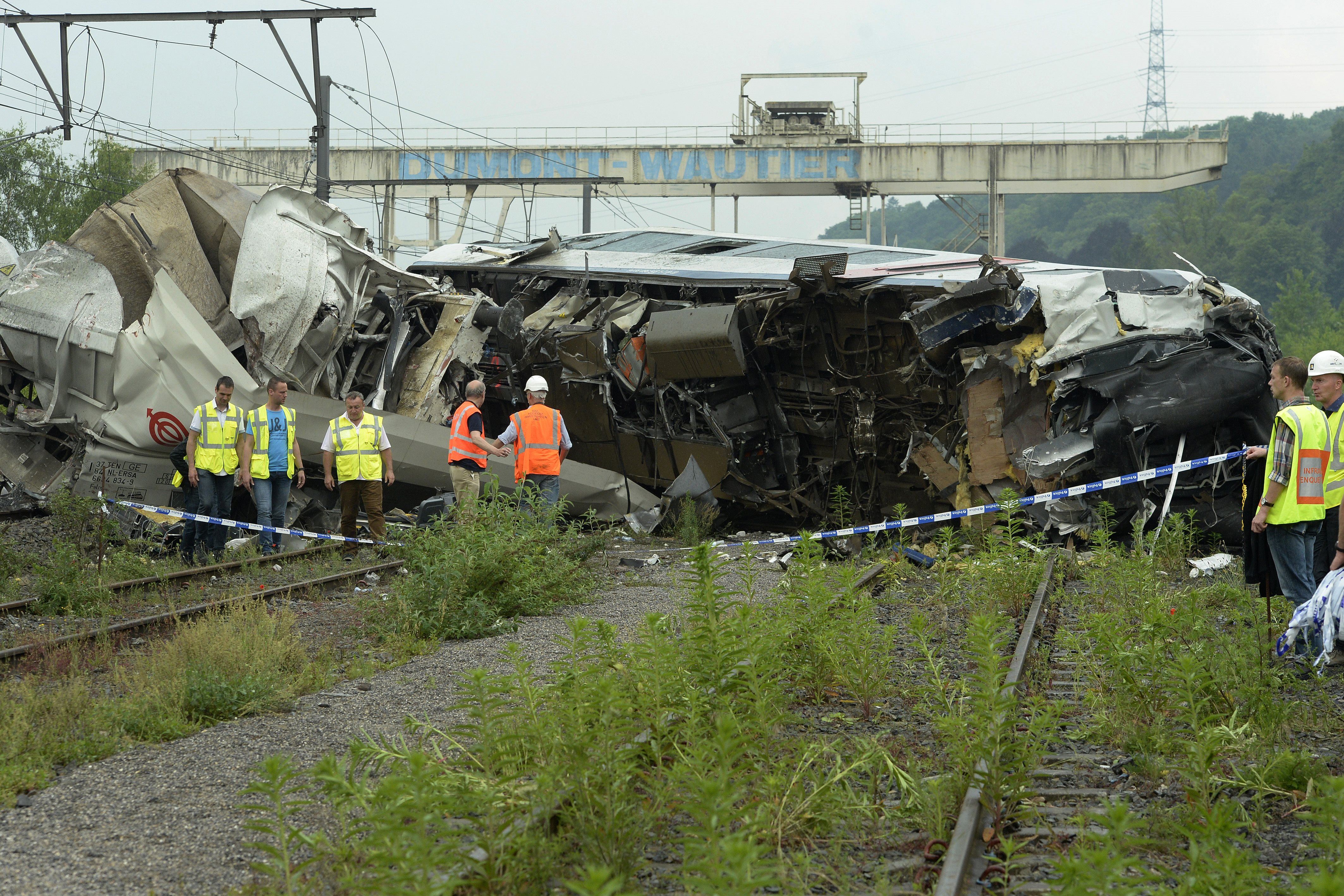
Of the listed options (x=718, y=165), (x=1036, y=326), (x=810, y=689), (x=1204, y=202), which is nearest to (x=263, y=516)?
(x=810, y=689)

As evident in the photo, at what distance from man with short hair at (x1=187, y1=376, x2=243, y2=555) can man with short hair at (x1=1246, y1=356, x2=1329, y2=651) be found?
8792 mm

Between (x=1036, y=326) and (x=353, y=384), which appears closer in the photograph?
(x=1036, y=326)

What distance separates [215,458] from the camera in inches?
436

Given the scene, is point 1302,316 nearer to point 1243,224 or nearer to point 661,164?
point 1243,224

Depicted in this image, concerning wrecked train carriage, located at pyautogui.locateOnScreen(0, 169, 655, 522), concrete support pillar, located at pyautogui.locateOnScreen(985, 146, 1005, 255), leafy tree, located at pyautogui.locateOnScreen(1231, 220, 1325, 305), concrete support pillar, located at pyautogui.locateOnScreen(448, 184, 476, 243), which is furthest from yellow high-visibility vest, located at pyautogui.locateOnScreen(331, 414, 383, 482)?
leafy tree, located at pyautogui.locateOnScreen(1231, 220, 1325, 305)

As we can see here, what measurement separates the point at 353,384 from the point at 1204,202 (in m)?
81.7

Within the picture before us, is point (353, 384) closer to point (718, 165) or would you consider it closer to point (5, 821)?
point (5, 821)

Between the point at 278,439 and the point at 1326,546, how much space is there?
29.6ft

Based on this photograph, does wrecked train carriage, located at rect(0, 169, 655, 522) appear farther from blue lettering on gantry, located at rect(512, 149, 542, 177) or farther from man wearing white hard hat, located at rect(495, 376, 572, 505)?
blue lettering on gantry, located at rect(512, 149, 542, 177)

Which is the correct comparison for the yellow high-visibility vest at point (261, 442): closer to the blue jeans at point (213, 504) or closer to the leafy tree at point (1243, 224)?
the blue jeans at point (213, 504)

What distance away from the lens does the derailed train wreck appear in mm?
11430

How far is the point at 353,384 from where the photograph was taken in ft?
47.3

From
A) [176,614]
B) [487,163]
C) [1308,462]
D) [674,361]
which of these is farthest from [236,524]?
[487,163]

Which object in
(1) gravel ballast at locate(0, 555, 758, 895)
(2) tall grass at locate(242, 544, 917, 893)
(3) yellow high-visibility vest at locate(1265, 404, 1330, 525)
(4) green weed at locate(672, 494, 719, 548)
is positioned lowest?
(4) green weed at locate(672, 494, 719, 548)
